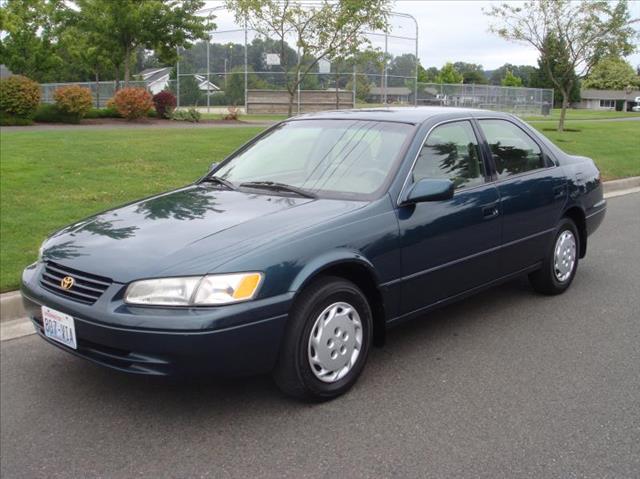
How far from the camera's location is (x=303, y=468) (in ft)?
9.71

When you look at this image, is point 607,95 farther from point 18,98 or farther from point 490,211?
point 490,211

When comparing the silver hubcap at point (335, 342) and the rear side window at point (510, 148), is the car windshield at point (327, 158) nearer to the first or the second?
the silver hubcap at point (335, 342)

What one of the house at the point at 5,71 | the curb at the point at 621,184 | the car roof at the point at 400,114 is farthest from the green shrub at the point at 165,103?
the house at the point at 5,71

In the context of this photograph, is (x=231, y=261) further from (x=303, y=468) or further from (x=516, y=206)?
(x=516, y=206)

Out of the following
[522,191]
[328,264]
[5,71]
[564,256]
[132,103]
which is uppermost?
[5,71]

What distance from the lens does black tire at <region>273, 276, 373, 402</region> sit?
131 inches

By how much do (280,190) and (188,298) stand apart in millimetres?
1281

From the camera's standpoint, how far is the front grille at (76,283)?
3217 mm

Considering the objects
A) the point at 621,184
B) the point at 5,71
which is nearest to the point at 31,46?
the point at 5,71

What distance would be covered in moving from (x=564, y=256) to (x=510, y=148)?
42.9 inches

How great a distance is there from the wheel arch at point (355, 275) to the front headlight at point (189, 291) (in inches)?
12.6

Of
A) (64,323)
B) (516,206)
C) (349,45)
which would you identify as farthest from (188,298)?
(349,45)

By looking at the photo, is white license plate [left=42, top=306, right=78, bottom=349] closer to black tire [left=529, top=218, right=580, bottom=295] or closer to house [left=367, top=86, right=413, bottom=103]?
black tire [left=529, top=218, right=580, bottom=295]

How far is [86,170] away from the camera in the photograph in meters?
10.2
